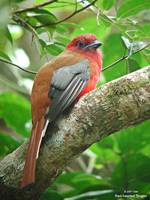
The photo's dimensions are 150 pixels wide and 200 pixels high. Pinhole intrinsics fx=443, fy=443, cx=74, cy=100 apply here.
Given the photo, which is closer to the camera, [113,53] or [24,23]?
[24,23]

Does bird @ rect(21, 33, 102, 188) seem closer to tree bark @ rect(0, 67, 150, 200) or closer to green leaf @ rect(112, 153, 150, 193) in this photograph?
tree bark @ rect(0, 67, 150, 200)

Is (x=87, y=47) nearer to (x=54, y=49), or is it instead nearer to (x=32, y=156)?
(x=54, y=49)

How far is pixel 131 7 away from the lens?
9.20 ft

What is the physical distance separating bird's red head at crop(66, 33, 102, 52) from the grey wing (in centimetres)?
35

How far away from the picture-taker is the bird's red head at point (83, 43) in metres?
3.51

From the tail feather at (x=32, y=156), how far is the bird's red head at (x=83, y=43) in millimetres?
1112

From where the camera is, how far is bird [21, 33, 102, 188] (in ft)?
8.07

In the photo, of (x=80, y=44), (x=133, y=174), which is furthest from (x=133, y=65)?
(x=80, y=44)

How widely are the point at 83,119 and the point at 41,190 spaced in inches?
18.2

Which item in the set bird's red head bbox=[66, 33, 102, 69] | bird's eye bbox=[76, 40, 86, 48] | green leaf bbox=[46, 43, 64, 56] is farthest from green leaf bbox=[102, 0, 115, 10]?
bird's eye bbox=[76, 40, 86, 48]

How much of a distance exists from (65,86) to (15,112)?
94 cm

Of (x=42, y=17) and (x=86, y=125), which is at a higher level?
(x=42, y=17)

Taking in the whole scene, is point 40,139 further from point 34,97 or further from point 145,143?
point 145,143

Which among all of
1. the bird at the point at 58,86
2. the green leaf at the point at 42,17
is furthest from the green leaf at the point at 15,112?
the green leaf at the point at 42,17
